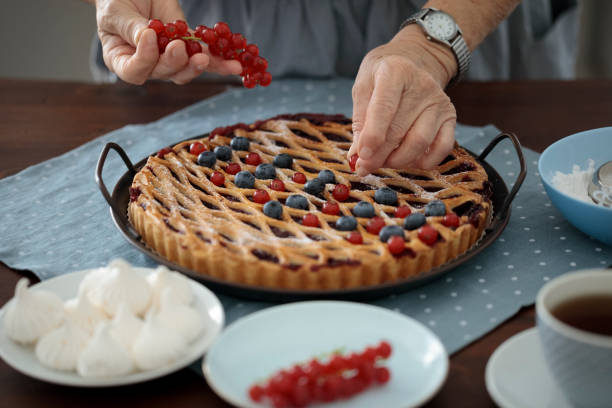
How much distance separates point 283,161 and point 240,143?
0.15m

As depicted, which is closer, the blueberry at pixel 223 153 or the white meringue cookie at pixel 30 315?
the white meringue cookie at pixel 30 315

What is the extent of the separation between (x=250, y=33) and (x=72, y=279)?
1387mm

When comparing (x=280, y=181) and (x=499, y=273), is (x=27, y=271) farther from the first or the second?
(x=499, y=273)

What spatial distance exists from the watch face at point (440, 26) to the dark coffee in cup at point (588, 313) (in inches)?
40.5

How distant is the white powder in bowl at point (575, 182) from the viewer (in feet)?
5.05

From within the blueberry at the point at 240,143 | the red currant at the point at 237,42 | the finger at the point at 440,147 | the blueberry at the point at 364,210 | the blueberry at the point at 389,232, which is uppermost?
the red currant at the point at 237,42

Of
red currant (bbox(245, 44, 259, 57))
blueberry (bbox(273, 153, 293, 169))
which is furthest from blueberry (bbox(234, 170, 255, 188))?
red currant (bbox(245, 44, 259, 57))

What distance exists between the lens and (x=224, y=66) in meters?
1.71

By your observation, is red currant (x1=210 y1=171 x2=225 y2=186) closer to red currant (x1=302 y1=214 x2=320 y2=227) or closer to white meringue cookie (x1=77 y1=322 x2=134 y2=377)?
red currant (x1=302 y1=214 x2=320 y2=227)

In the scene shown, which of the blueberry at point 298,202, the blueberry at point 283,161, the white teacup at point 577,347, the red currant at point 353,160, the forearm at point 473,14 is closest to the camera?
the white teacup at point 577,347

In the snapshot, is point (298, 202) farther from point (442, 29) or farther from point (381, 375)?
point (442, 29)

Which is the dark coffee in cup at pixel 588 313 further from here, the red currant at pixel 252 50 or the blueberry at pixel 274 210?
the red currant at pixel 252 50

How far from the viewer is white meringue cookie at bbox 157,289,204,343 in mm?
1046

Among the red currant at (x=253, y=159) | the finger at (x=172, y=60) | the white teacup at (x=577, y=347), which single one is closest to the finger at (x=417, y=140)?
the red currant at (x=253, y=159)
